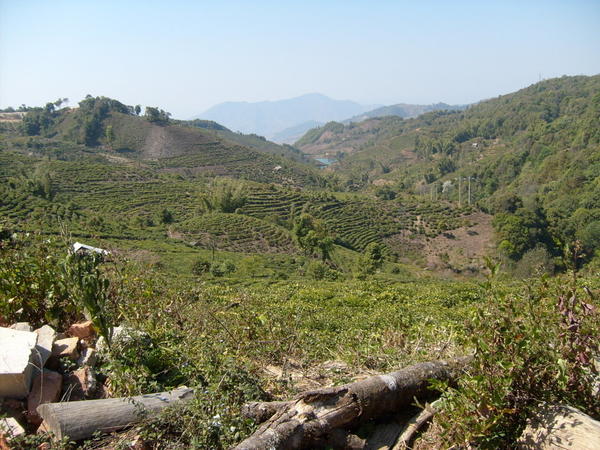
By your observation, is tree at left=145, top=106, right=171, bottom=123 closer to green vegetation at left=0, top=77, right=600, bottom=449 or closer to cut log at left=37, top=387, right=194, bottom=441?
green vegetation at left=0, top=77, right=600, bottom=449

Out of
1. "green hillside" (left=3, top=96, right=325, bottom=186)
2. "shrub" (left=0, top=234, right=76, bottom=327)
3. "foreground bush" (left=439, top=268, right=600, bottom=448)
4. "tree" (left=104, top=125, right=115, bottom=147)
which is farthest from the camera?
"tree" (left=104, top=125, right=115, bottom=147)

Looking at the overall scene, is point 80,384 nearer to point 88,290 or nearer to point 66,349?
point 66,349

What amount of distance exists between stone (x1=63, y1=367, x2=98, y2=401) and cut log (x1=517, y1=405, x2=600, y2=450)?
3.38 m

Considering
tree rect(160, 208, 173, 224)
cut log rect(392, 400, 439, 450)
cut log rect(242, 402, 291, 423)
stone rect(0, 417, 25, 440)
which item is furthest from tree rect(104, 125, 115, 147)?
cut log rect(392, 400, 439, 450)

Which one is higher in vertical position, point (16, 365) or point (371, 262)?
point (16, 365)

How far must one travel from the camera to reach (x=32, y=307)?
471cm

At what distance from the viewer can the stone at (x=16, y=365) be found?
320 cm

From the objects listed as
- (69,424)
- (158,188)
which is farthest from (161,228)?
(69,424)

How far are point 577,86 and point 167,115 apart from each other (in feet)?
464

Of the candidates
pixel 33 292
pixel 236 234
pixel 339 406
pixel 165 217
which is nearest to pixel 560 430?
pixel 339 406

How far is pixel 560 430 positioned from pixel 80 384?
3721mm

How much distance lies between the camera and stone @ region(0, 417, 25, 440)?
2.82 metres

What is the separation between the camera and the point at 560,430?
259 cm

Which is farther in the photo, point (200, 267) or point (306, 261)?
point (306, 261)
